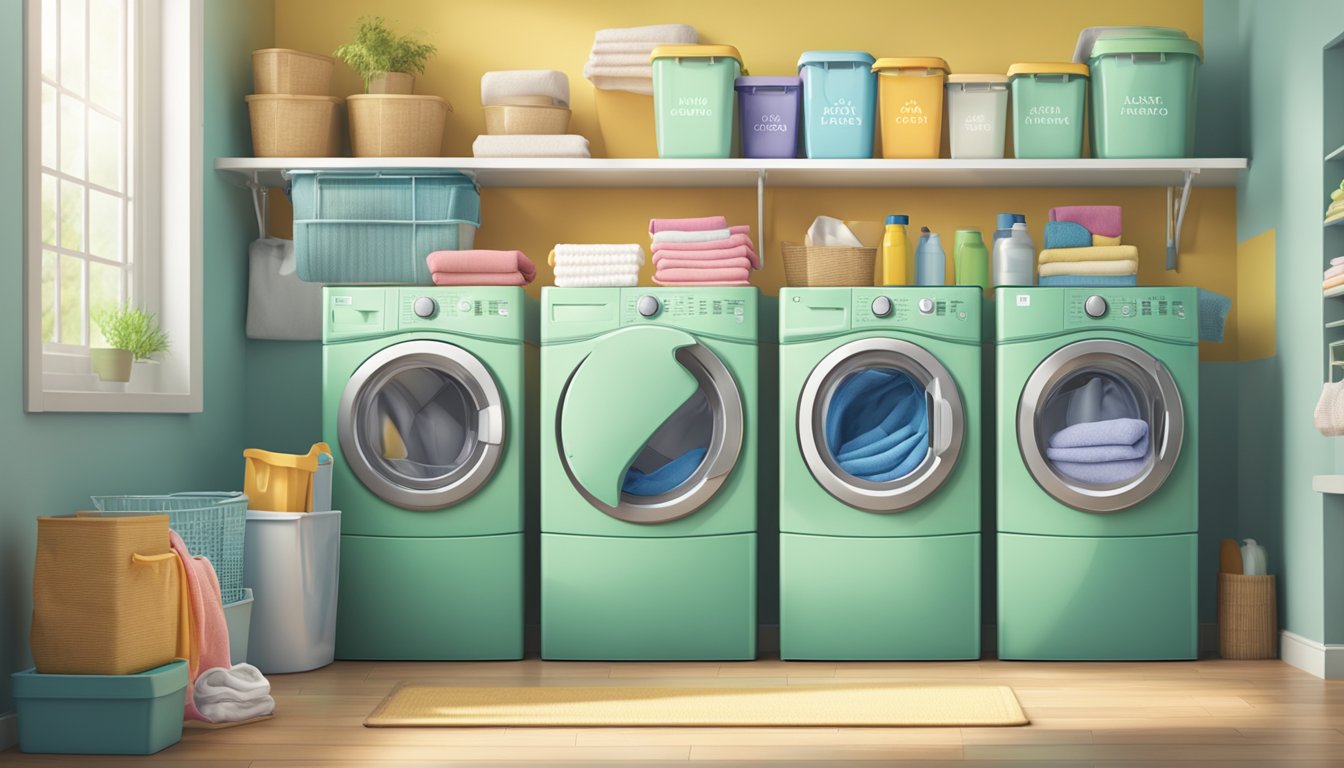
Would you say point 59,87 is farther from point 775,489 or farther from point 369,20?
point 775,489

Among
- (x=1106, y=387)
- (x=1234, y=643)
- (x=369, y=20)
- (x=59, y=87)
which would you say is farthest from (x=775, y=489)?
(x=59, y=87)

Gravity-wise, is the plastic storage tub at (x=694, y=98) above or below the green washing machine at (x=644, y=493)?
above

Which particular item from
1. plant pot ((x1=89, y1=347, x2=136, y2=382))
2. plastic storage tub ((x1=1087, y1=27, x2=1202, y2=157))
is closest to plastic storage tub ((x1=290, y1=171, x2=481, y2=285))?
plant pot ((x1=89, y1=347, x2=136, y2=382))

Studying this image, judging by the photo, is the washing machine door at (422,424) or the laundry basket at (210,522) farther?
the washing machine door at (422,424)

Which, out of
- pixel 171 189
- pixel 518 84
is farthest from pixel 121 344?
pixel 518 84

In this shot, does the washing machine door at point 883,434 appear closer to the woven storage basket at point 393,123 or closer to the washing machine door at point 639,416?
the washing machine door at point 639,416

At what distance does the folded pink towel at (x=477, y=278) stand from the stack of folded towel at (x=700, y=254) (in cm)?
44

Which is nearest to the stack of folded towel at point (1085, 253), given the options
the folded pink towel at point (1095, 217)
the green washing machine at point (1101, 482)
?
the folded pink towel at point (1095, 217)

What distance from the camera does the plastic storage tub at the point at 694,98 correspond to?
397cm

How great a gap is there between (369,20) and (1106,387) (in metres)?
2.74

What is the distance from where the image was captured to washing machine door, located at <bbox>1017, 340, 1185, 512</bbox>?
145 inches

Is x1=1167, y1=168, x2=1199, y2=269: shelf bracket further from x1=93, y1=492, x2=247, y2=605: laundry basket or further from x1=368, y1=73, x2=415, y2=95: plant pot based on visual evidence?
x1=93, y1=492, x2=247, y2=605: laundry basket

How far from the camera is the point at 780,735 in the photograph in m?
2.89

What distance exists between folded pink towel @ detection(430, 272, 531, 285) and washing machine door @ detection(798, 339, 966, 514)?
94 centimetres
